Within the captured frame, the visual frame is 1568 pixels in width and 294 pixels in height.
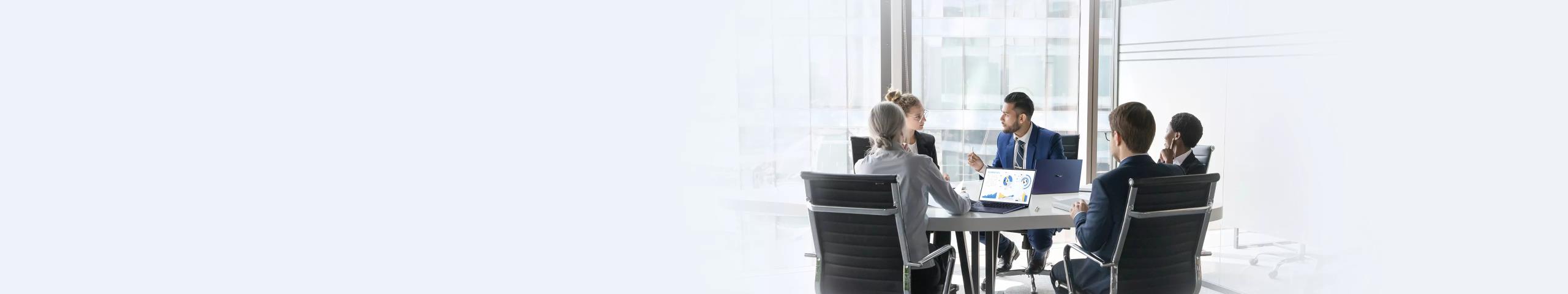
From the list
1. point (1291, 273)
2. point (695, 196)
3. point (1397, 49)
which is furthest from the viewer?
point (1291, 273)

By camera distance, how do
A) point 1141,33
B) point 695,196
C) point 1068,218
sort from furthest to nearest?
point 1141,33 → point 695,196 → point 1068,218

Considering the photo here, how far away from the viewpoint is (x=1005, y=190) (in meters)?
2.66

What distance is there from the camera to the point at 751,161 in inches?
169

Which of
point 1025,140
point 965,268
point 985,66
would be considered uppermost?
point 985,66

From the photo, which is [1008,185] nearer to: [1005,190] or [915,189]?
[1005,190]

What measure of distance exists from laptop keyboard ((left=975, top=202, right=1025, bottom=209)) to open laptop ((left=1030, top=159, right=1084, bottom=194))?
11.1 inches

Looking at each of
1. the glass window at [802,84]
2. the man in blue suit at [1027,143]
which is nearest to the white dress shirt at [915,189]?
the man in blue suit at [1027,143]

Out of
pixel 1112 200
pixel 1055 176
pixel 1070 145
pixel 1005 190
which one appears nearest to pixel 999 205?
pixel 1005 190

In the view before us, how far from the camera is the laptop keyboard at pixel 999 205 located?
2580 mm

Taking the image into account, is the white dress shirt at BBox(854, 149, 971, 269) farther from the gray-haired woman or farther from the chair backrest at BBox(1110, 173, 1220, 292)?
the chair backrest at BBox(1110, 173, 1220, 292)

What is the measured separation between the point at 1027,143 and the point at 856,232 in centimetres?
136

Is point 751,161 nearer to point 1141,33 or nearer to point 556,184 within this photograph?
point 1141,33

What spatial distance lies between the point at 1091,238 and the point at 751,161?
2.25m

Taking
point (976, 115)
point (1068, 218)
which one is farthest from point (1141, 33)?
point (1068, 218)
